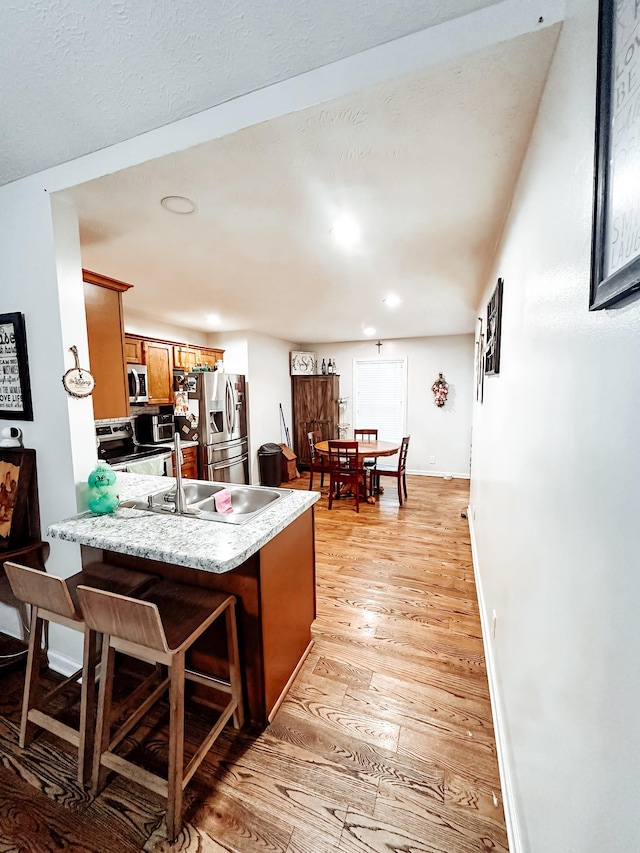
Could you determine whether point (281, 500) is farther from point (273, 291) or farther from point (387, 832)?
point (273, 291)

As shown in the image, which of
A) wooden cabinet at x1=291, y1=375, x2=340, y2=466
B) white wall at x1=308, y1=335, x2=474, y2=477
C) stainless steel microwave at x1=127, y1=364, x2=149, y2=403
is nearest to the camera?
stainless steel microwave at x1=127, y1=364, x2=149, y2=403

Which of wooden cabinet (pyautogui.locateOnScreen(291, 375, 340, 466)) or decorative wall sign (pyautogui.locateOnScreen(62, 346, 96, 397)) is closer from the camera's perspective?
decorative wall sign (pyautogui.locateOnScreen(62, 346, 96, 397))

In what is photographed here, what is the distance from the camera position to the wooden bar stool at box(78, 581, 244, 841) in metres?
1.14

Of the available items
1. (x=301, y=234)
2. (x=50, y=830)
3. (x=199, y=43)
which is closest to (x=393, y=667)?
(x=50, y=830)

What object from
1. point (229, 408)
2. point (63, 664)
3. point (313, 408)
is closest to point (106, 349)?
point (63, 664)

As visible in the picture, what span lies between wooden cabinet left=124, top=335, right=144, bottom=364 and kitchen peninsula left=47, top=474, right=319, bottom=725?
2405 millimetres

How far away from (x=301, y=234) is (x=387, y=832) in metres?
2.74

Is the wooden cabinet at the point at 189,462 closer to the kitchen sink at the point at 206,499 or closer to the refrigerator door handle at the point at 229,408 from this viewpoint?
the refrigerator door handle at the point at 229,408

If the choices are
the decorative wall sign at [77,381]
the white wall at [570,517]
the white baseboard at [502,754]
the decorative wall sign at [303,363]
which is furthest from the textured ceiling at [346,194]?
the decorative wall sign at [303,363]

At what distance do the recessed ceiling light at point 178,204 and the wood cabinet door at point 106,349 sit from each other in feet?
2.24

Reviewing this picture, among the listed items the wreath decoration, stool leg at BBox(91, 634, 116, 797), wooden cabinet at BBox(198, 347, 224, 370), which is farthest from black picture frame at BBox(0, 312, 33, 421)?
the wreath decoration

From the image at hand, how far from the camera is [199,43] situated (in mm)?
1016

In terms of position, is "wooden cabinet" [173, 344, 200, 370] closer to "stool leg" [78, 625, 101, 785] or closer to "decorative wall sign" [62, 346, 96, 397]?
"decorative wall sign" [62, 346, 96, 397]

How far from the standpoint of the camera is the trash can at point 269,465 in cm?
536
